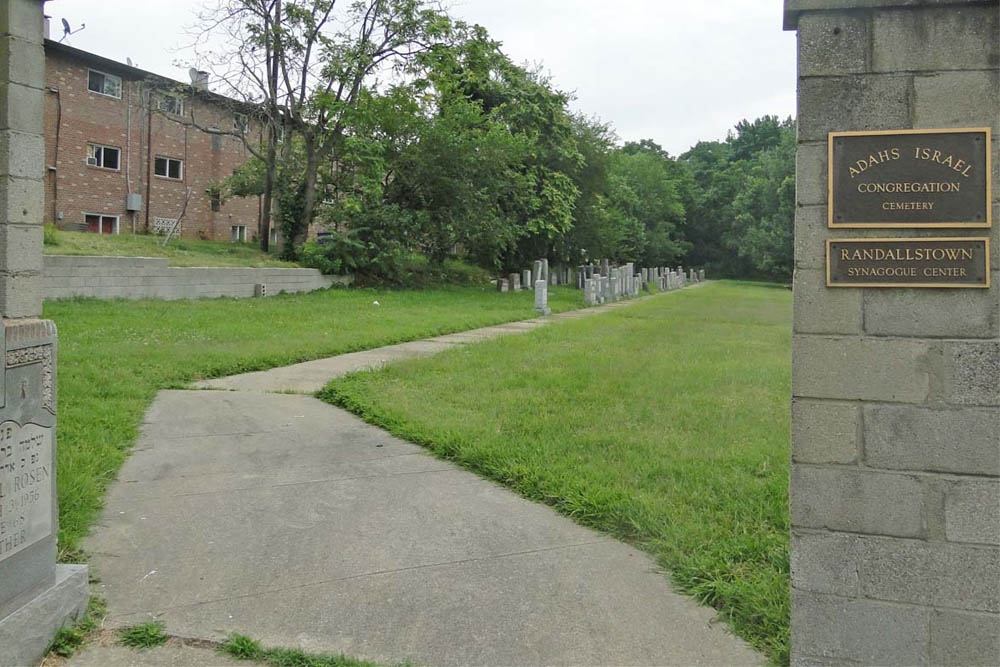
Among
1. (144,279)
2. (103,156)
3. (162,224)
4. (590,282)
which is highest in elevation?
(103,156)

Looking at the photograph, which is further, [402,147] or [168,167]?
[168,167]

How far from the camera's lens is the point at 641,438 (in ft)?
18.9

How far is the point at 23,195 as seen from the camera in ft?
9.75

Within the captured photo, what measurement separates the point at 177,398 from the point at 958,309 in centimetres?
670

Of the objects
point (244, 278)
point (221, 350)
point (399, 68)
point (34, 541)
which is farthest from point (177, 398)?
point (399, 68)

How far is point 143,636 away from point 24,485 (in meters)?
0.72

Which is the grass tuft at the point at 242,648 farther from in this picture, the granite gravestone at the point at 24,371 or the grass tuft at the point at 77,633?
the granite gravestone at the point at 24,371

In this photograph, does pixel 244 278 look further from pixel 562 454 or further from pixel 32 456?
pixel 32 456

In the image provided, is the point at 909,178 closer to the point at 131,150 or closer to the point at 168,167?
the point at 131,150

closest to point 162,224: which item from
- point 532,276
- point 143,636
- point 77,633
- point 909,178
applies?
point 532,276

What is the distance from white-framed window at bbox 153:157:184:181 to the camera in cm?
3189

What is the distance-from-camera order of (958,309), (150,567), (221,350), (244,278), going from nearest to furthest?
(958,309) < (150,567) < (221,350) < (244,278)

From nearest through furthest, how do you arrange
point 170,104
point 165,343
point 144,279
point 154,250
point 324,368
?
point 324,368, point 165,343, point 144,279, point 154,250, point 170,104

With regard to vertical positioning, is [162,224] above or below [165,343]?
above
